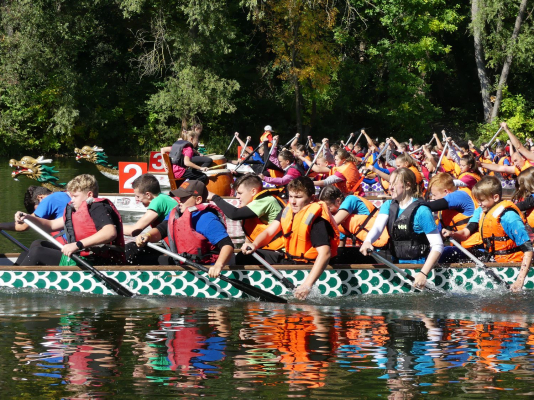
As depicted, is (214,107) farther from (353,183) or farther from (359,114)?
(353,183)

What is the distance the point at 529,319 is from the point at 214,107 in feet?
78.1

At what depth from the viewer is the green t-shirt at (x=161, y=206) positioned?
8000mm

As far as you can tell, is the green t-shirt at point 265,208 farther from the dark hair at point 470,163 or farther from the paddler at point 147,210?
the dark hair at point 470,163

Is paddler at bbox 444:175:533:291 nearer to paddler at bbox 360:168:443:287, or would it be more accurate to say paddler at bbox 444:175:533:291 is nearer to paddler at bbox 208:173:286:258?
paddler at bbox 360:168:443:287

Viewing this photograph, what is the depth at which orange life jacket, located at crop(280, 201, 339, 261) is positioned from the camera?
6.68 m

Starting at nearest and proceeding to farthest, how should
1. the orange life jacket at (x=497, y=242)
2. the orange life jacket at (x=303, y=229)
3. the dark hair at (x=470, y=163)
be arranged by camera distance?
the orange life jacket at (x=303, y=229)
the orange life jacket at (x=497, y=242)
the dark hair at (x=470, y=163)

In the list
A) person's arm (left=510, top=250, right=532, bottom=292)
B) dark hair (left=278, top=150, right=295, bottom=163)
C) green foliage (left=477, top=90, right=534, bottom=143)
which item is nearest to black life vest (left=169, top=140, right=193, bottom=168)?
dark hair (left=278, top=150, right=295, bottom=163)

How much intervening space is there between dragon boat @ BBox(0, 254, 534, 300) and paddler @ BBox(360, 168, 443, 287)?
22cm

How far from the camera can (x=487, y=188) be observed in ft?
23.7

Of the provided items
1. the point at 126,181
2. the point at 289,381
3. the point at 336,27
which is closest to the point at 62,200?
the point at 289,381

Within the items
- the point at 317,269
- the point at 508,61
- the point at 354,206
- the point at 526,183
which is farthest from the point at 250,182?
the point at 508,61

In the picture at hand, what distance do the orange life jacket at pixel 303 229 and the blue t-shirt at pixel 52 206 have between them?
2219mm

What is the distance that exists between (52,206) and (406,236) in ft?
10.9

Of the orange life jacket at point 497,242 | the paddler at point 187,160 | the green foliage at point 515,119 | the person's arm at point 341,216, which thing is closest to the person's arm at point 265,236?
the person's arm at point 341,216
